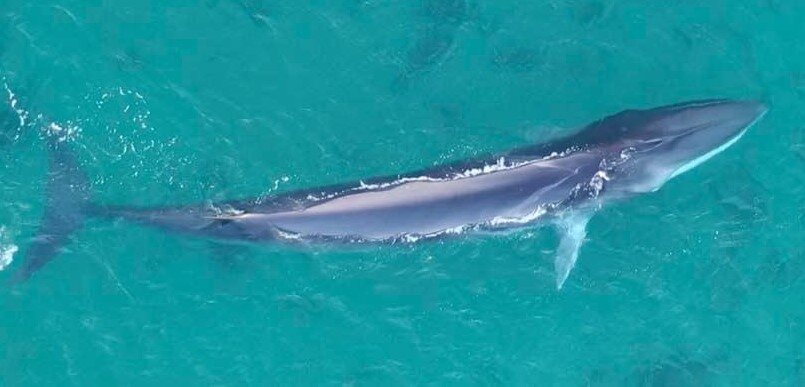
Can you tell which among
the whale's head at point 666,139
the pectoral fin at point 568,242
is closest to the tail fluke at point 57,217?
the pectoral fin at point 568,242

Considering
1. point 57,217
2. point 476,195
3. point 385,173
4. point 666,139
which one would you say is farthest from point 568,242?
point 57,217

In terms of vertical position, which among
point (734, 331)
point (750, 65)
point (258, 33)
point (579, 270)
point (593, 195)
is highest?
point (258, 33)

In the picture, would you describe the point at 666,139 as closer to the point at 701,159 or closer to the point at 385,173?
the point at 701,159

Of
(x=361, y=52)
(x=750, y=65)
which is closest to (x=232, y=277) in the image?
(x=361, y=52)

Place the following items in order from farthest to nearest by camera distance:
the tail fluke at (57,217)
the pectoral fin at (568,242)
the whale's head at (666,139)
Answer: the pectoral fin at (568,242) < the whale's head at (666,139) < the tail fluke at (57,217)

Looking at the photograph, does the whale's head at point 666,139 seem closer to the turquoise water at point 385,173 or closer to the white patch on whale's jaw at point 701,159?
the white patch on whale's jaw at point 701,159

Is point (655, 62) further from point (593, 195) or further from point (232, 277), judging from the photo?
point (232, 277)
